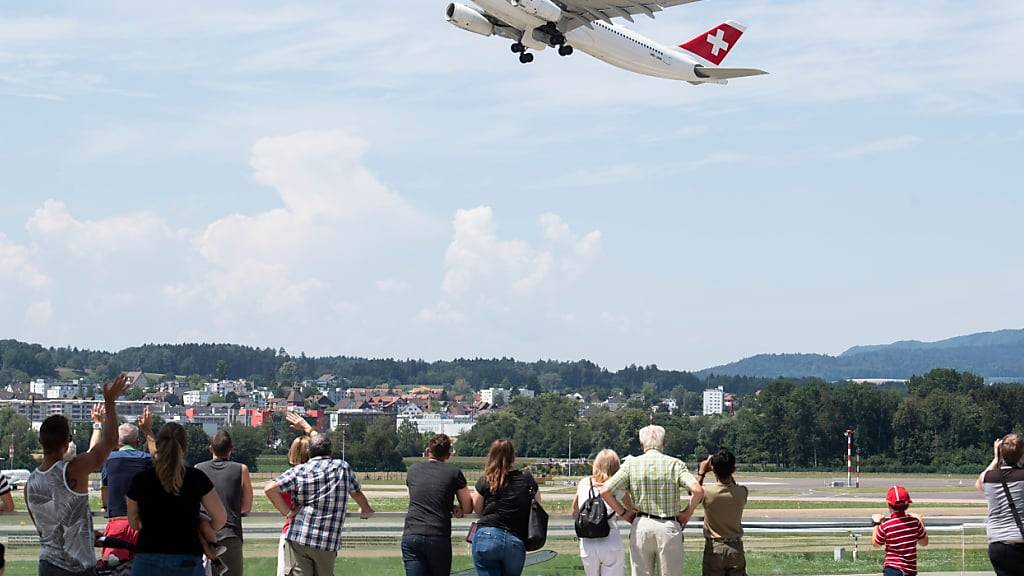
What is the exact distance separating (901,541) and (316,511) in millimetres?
4968

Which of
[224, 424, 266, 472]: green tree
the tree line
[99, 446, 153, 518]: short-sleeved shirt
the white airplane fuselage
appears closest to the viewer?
[99, 446, 153, 518]: short-sleeved shirt

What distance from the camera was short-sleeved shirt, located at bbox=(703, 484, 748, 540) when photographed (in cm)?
1152

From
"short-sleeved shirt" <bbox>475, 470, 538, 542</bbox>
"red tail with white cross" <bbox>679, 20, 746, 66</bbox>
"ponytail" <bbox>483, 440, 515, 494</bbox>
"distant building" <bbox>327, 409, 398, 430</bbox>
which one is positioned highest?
"red tail with white cross" <bbox>679, 20, 746, 66</bbox>

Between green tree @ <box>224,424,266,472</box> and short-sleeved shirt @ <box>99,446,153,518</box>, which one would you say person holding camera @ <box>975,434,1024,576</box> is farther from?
green tree @ <box>224,424,266,472</box>

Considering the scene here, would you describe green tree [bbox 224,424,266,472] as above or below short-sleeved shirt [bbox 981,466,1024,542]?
below

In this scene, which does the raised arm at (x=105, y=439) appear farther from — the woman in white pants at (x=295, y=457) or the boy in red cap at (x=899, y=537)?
the boy in red cap at (x=899, y=537)

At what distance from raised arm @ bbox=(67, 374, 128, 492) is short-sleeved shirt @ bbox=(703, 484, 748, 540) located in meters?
5.12

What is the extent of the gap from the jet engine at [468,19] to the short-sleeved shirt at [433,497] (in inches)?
1169

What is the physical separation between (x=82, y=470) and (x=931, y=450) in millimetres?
76500

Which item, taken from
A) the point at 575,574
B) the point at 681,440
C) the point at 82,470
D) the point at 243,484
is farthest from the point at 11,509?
the point at 681,440

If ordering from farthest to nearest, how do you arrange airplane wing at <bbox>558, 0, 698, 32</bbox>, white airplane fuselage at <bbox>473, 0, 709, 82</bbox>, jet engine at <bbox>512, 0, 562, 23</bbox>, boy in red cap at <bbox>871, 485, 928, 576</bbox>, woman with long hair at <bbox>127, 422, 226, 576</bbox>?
1. airplane wing at <bbox>558, 0, 698, 32</bbox>
2. white airplane fuselage at <bbox>473, 0, 709, 82</bbox>
3. jet engine at <bbox>512, 0, 562, 23</bbox>
4. boy in red cap at <bbox>871, 485, 928, 576</bbox>
5. woman with long hair at <bbox>127, 422, 226, 576</bbox>

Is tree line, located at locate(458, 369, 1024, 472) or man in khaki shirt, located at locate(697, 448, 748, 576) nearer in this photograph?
man in khaki shirt, located at locate(697, 448, 748, 576)

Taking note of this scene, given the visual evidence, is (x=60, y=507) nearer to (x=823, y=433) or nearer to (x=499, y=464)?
(x=499, y=464)

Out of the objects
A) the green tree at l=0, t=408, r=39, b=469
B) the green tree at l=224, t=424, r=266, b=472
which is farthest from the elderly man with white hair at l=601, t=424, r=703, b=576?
the green tree at l=0, t=408, r=39, b=469
